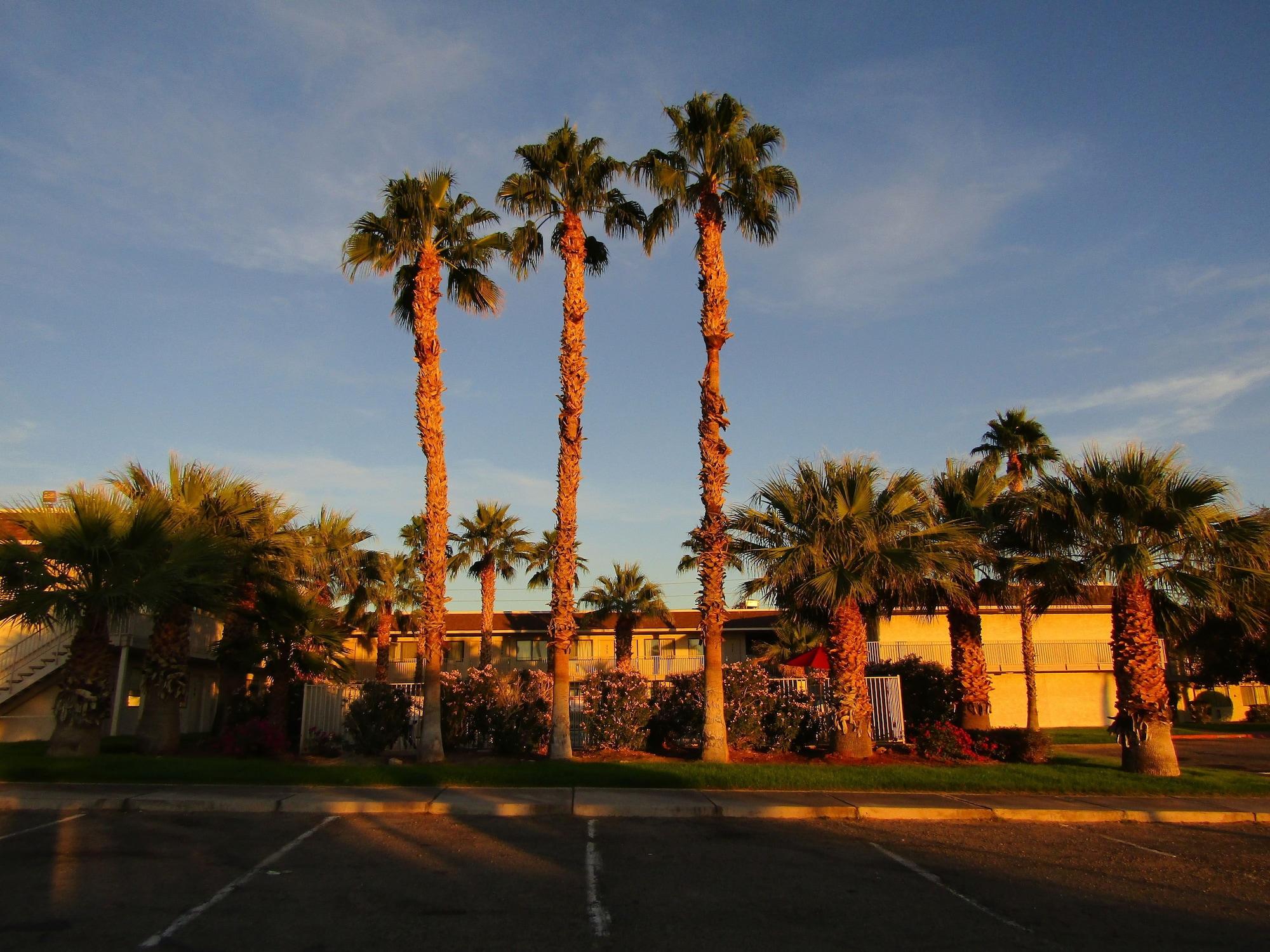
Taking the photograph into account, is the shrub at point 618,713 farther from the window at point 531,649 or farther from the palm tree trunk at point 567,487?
the window at point 531,649

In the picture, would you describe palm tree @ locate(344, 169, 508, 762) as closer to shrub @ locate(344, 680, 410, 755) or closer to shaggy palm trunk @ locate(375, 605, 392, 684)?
shrub @ locate(344, 680, 410, 755)

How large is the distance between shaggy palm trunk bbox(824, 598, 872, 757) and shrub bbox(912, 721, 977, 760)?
1.18 meters

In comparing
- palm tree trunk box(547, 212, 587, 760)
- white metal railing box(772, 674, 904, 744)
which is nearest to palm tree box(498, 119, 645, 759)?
palm tree trunk box(547, 212, 587, 760)

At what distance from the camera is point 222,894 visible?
26.2 ft

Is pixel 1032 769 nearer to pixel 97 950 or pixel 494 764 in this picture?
pixel 494 764

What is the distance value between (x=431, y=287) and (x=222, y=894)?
1455cm

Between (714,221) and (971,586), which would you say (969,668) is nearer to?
(971,586)

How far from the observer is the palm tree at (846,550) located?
18906mm

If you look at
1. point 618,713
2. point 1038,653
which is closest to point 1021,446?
point 1038,653

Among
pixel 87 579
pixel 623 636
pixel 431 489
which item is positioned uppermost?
pixel 431 489

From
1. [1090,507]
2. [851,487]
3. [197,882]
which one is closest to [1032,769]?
[1090,507]

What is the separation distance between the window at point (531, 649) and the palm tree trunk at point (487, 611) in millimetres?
1604

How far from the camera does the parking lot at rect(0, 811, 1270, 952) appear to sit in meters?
7.10

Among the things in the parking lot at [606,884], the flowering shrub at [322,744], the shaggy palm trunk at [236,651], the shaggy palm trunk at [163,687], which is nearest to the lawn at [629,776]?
the parking lot at [606,884]
